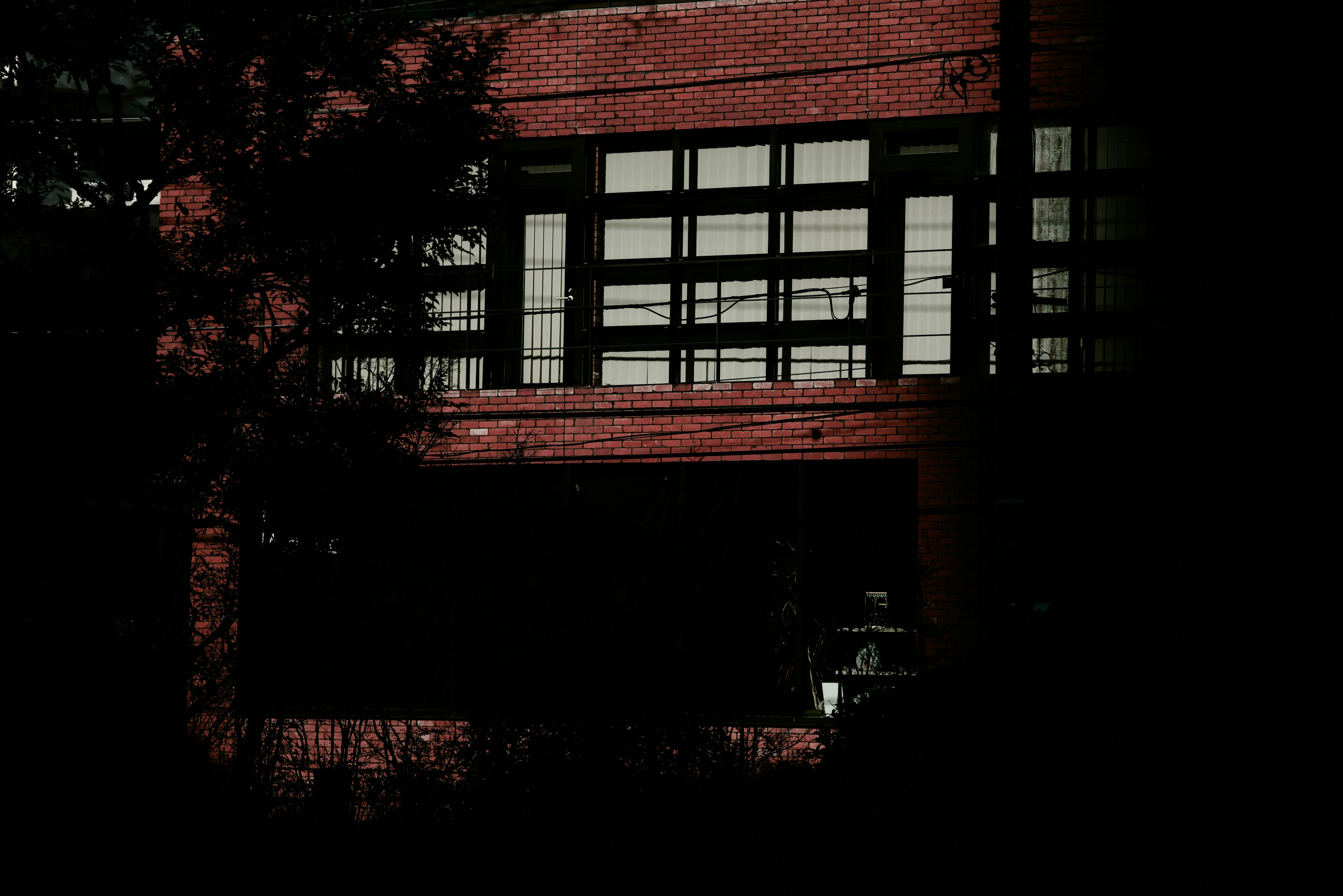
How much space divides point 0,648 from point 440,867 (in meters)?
3.53

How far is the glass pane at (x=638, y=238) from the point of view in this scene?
13742mm

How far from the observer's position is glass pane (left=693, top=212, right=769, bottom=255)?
1353cm

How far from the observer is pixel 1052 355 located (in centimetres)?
1247

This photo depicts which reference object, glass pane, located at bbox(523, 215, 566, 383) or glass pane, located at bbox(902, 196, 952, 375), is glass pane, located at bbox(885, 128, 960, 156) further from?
glass pane, located at bbox(523, 215, 566, 383)

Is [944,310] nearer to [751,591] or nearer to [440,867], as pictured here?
[751,591]

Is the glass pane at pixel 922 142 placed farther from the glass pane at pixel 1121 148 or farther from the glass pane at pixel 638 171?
the glass pane at pixel 638 171

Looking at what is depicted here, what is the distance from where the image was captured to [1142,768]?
298 inches

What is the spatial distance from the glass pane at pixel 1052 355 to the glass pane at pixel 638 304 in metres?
4.10

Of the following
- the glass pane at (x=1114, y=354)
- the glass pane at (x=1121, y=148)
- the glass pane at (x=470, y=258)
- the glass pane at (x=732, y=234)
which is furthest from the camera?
the glass pane at (x=470, y=258)

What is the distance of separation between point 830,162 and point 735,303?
76.1 inches

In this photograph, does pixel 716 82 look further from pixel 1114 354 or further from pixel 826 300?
pixel 1114 354

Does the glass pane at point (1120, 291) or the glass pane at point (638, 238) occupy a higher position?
the glass pane at point (638, 238)

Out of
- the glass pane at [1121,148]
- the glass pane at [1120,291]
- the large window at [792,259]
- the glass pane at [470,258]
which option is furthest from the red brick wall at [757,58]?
the glass pane at [1120,291]

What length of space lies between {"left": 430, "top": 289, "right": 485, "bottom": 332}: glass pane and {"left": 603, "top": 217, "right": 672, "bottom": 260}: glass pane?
1590mm
